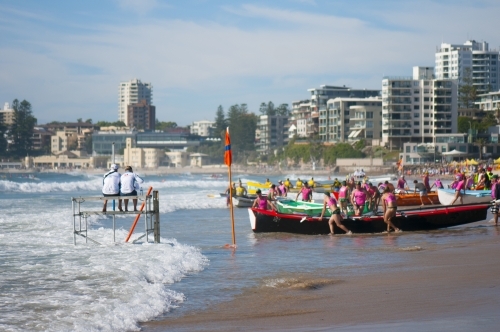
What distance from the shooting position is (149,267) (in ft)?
46.6

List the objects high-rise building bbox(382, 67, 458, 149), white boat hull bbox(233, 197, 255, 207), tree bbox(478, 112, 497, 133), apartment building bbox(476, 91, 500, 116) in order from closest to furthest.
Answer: white boat hull bbox(233, 197, 255, 207), tree bbox(478, 112, 497, 133), high-rise building bbox(382, 67, 458, 149), apartment building bbox(476, 91, 500, 116)

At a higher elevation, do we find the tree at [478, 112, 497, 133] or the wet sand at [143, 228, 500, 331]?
the tree at [478, 112, 497, 133]

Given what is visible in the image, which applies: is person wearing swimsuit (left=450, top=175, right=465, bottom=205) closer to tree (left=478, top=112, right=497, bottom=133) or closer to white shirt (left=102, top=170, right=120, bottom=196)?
white shirt (left=102, top=170, right=120, bottom=196)

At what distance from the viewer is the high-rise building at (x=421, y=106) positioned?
404ft

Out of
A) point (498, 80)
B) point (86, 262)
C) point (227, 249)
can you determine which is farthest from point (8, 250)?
point (498, 80)

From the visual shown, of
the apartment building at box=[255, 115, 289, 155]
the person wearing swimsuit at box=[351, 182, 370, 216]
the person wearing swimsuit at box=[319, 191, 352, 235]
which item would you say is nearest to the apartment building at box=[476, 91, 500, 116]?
the apartment building at box=[255, 115, 289, 155]

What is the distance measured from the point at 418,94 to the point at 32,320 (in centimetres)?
11842

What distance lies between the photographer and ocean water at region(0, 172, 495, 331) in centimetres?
1034


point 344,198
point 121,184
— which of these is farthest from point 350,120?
point 121,184

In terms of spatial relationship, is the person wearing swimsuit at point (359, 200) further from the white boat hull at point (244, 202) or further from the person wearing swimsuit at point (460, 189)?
the white boat hull at point (244, 202)

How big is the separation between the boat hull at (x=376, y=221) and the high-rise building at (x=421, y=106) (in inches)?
4071

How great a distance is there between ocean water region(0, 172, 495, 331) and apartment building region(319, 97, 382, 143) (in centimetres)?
11534

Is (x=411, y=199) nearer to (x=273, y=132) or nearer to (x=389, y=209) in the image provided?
(x=389, y=209)

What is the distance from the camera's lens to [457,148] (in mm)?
112938
